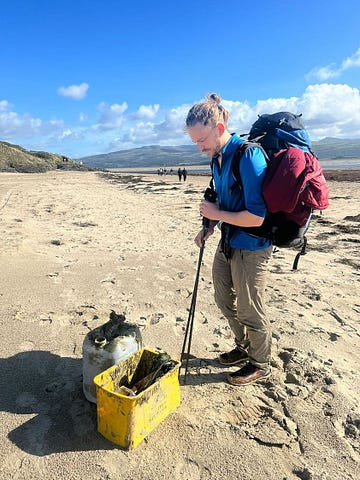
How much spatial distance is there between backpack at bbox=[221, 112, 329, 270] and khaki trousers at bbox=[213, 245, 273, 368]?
0.76 feet

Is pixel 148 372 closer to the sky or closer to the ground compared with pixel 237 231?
closer to the ground

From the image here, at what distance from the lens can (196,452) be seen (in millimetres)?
2623

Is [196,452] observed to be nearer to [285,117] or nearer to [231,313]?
[231,313]

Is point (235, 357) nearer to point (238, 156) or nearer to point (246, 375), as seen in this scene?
point (246, 375)

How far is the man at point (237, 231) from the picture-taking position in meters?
2.70

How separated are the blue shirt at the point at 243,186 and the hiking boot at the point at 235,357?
1236 mm

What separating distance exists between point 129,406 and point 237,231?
1472 millimetres

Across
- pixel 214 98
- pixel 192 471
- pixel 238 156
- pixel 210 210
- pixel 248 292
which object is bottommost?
pixel 192 471

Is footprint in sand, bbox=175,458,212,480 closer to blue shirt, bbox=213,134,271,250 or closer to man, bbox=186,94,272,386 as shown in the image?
man, bbox=186,94,272,386

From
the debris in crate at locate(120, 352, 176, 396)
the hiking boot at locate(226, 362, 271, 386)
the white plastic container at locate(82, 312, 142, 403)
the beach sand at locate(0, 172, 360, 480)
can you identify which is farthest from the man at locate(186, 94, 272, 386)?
the white plastic container at locate(82, 312, 142, 403)

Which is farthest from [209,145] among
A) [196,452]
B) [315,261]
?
[315,261]

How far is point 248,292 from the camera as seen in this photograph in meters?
3.04

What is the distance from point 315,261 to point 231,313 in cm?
466

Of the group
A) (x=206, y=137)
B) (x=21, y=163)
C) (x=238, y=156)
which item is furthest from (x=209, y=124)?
(x=21, y=163)
